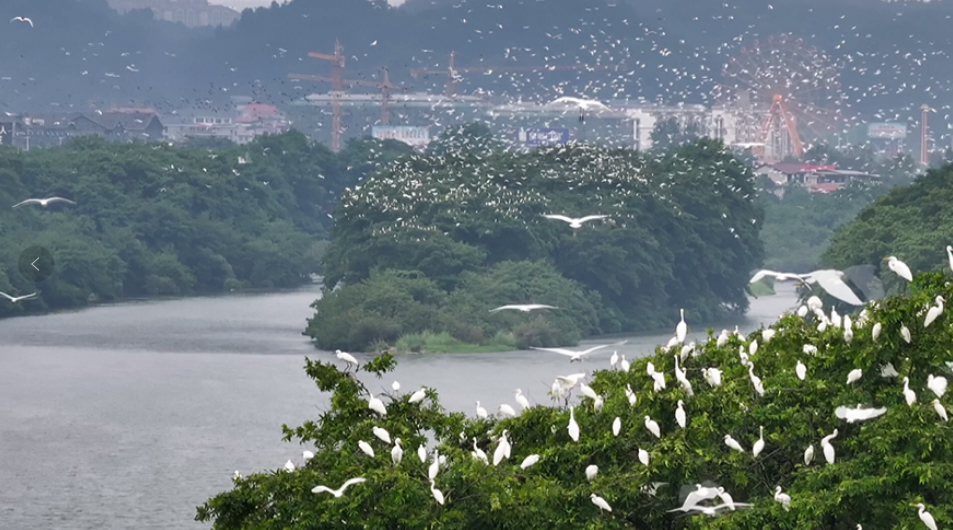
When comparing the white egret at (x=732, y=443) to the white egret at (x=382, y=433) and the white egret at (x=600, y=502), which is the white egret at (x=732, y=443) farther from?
the white egret at (x=382, y=433)

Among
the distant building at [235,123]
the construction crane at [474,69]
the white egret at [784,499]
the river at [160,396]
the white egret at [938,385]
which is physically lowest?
the distant building at [235,123]

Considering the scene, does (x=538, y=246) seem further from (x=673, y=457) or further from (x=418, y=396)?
(x=673, y=457)

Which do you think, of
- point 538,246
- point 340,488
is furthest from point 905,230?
point 340,488

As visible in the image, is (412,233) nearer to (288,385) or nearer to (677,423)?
(288,385)

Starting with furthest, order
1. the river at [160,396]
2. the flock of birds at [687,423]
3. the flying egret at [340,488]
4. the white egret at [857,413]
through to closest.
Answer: the river at [160,396], the white egret at [857,413], the flying egret at [340,488], the flock of birds at [687,423]

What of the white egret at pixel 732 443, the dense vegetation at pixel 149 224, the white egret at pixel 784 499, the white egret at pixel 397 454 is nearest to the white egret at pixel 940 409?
the white egret at pixel 784 499

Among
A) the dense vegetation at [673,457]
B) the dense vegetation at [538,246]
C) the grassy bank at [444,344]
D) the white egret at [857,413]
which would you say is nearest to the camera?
the dense vegetation at [673,457]

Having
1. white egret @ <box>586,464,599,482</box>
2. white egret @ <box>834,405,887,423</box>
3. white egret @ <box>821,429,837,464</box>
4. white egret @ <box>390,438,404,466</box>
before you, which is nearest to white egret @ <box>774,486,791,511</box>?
white egret @ <box>821,429,837,464</box>

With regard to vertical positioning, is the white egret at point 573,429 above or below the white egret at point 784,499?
above
